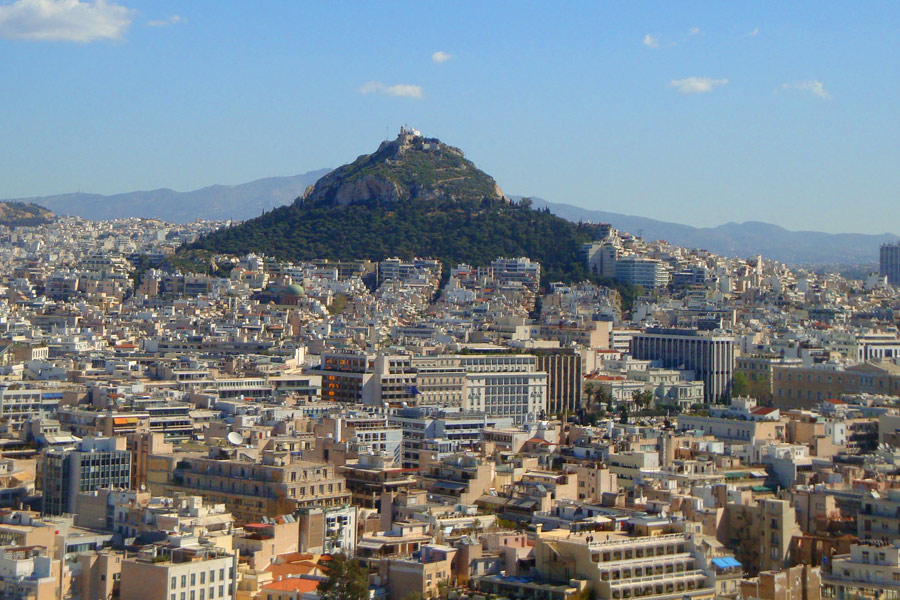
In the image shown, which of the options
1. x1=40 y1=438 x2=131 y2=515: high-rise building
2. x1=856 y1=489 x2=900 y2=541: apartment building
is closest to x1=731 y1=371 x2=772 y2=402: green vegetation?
x1=40 y1=438 x2=131 y2=515: high-rise building

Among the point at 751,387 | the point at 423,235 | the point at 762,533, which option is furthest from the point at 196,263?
the point at 762,533

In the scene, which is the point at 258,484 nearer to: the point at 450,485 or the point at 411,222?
the point at 450,485

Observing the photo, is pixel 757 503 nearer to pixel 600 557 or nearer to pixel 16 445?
pixel 600 557

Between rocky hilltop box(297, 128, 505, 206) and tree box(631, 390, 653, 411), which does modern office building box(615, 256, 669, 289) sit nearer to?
rocky hilltop box(297, 128, 505, 206)

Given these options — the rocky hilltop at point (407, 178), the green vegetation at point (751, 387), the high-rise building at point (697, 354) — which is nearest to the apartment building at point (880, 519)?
the green vegetation at point (751, 387)

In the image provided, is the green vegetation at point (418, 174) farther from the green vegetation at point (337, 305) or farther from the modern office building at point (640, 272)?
the green vegetation at point (337, 305)

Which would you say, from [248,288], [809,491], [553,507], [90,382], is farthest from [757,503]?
[248,288]
